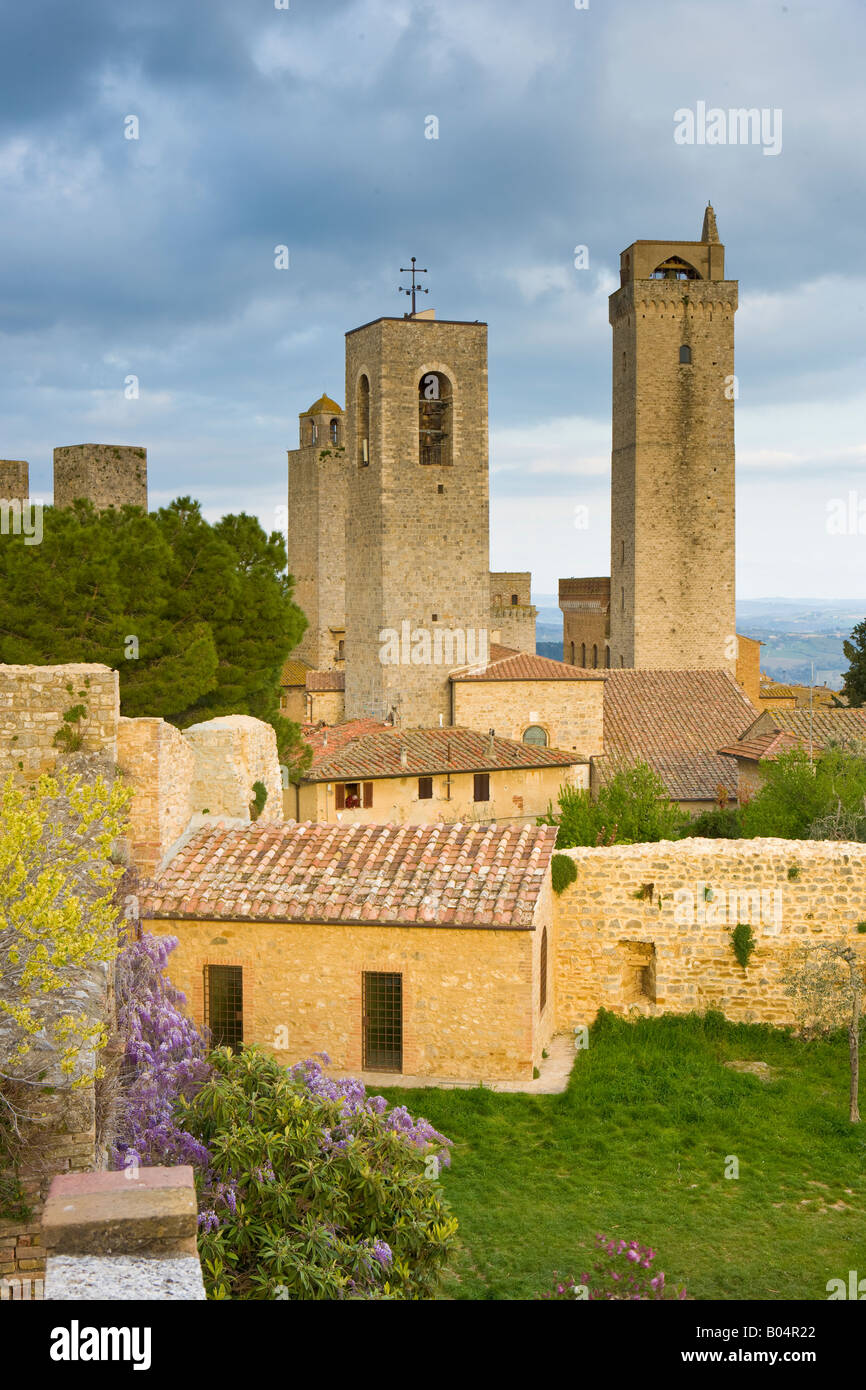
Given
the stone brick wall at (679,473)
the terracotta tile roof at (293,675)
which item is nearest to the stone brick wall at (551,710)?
the terracotta tile roof at (293,675)

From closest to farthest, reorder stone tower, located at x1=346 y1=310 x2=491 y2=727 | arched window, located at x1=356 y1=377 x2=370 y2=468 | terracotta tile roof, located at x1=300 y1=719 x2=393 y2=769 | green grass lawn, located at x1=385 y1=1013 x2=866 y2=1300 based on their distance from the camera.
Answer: green grass lawn, located at x1=385 y1=1013 x2=866 y2=1300, terracotta tile roof, located at x1=300 y1=719 x2=393 y2=769, stone tower, located at x1=346 y1=310 x2=491 y2=727, arched window, located at x1=356 y1=377 x2=370 y2=468

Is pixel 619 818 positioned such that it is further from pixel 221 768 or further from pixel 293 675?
pixel 293 675

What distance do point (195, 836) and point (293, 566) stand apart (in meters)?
49.0

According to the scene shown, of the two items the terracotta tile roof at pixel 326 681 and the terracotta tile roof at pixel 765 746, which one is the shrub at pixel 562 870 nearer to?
the terracotta tile roof at pixel 765 746

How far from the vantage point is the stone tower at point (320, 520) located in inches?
2389

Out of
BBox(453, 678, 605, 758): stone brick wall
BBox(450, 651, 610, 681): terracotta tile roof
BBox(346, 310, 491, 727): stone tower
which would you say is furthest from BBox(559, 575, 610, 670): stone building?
BBox(453, 678, 605, 758): stone brick wall

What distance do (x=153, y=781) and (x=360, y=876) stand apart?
2.37 meters

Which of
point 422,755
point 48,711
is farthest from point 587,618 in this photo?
point 48,711

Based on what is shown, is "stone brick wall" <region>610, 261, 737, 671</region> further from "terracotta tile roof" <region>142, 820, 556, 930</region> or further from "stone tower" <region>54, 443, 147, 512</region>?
"terracotta tile roof" <region>142, 820, 556, 930</region>

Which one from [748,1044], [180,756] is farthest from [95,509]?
[748,1044]

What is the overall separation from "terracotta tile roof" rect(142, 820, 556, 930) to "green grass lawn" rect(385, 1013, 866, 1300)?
180 cm

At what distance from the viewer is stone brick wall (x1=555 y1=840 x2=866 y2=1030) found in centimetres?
1386

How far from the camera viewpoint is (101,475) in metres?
22.8
